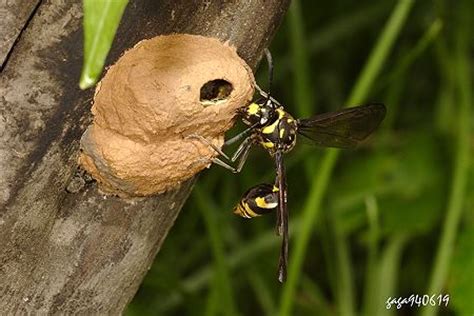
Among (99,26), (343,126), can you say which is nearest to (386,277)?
(343,126)

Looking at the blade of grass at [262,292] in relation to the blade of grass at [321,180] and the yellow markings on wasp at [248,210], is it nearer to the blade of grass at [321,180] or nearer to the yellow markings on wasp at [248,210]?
the blade of grass at [321,180]

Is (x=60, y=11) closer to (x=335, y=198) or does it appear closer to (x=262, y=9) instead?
(x=262, y=9)

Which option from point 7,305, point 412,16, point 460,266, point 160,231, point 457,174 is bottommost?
point 7,305

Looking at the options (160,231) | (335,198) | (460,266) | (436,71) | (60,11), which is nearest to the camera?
(60,11)

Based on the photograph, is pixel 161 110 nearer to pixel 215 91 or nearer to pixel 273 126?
pixel 215 91

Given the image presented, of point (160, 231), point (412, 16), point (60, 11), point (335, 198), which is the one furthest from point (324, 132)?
point (412, 16)

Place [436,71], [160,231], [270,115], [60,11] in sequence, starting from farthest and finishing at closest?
[436,71]
[270,115]
[160,231]
[60,11]

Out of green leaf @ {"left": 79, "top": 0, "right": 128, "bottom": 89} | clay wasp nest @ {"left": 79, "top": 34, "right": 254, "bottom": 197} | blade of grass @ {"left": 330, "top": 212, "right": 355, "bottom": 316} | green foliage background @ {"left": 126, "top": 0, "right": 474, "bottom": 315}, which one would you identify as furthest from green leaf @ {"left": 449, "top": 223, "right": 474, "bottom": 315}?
green leaf @ {"left": 79, "top": 0, "right": 128, "bottom": 89}

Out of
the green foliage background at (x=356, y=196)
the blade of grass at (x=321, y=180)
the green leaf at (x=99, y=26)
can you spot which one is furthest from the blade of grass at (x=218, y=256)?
the green leaf at (x=99, y=26)

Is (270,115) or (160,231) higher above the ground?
(270,115)
